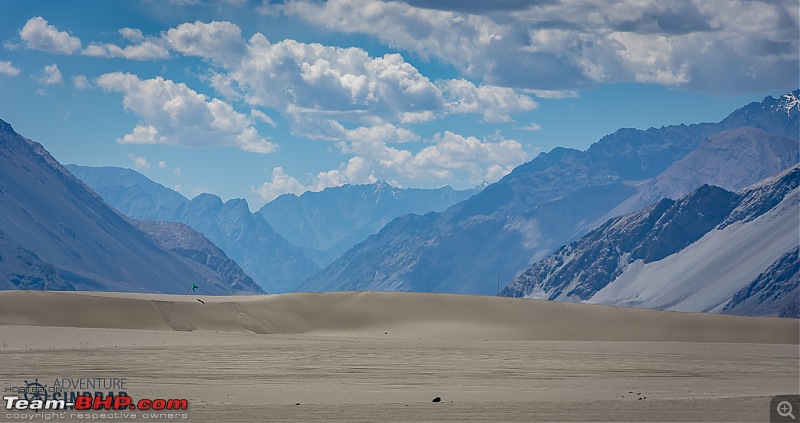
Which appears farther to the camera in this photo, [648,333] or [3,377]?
→ [648,333]

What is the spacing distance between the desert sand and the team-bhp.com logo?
0.63m

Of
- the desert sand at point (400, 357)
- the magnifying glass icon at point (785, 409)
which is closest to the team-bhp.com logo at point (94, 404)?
the desert sand at point (400, 357)

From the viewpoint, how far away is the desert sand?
27.8 metres

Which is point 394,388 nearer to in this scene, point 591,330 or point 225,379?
point 225,379

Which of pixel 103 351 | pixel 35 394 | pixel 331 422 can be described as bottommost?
pixel 331 422

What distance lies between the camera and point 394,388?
32344 mm

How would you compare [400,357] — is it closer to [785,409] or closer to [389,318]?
[785,409]

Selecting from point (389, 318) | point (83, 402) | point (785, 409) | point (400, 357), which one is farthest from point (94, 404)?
point (389, 318)

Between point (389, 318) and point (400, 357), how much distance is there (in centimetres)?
2729

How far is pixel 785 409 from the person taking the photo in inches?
1072

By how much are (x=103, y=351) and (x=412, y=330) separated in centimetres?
3010

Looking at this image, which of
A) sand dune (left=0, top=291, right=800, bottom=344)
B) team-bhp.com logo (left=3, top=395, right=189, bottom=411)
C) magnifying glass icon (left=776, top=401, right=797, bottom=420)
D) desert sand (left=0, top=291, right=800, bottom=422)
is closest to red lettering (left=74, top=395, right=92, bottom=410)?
team-bhp.com logo (left=3, top=395, right=189, bottom=411)

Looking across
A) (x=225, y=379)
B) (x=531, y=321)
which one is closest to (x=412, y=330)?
(x=531, y=321)

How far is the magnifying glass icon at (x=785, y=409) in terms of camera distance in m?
26.2
